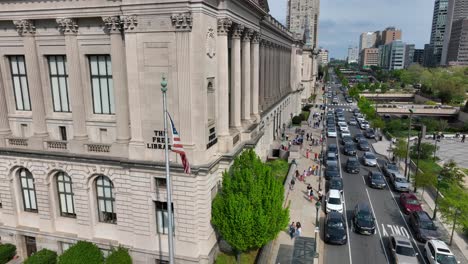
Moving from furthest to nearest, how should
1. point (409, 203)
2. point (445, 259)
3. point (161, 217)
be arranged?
point (409, 203) → point (445, 259) → point (161, 217)

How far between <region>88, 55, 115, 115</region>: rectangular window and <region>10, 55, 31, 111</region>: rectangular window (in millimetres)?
6905

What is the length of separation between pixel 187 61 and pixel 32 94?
1458cm

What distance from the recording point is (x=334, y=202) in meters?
36.3

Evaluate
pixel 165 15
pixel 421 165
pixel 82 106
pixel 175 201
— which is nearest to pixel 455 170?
pixel 421 165

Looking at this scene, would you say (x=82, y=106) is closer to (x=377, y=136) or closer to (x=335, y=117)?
(x=377, y=136)

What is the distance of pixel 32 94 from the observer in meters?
27.5

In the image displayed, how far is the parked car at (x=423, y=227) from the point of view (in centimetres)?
3034

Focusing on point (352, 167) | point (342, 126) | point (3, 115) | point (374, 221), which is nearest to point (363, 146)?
point (352, 167)

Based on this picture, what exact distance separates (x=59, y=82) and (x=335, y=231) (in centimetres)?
2749

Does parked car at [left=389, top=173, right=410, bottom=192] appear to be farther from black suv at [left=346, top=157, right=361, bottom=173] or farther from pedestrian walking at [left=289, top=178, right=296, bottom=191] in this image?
pedestrian walking at [left=289, top=178, right=296, bottom=191]

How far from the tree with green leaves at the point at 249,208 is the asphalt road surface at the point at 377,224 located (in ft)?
25.2

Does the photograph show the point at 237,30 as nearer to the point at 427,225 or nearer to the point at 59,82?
the point at 59,82

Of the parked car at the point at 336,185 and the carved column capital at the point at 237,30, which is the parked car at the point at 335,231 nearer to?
the parked car at the point at 336,185

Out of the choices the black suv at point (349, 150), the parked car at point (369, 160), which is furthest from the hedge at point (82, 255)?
the black suv at point (349, 150)
